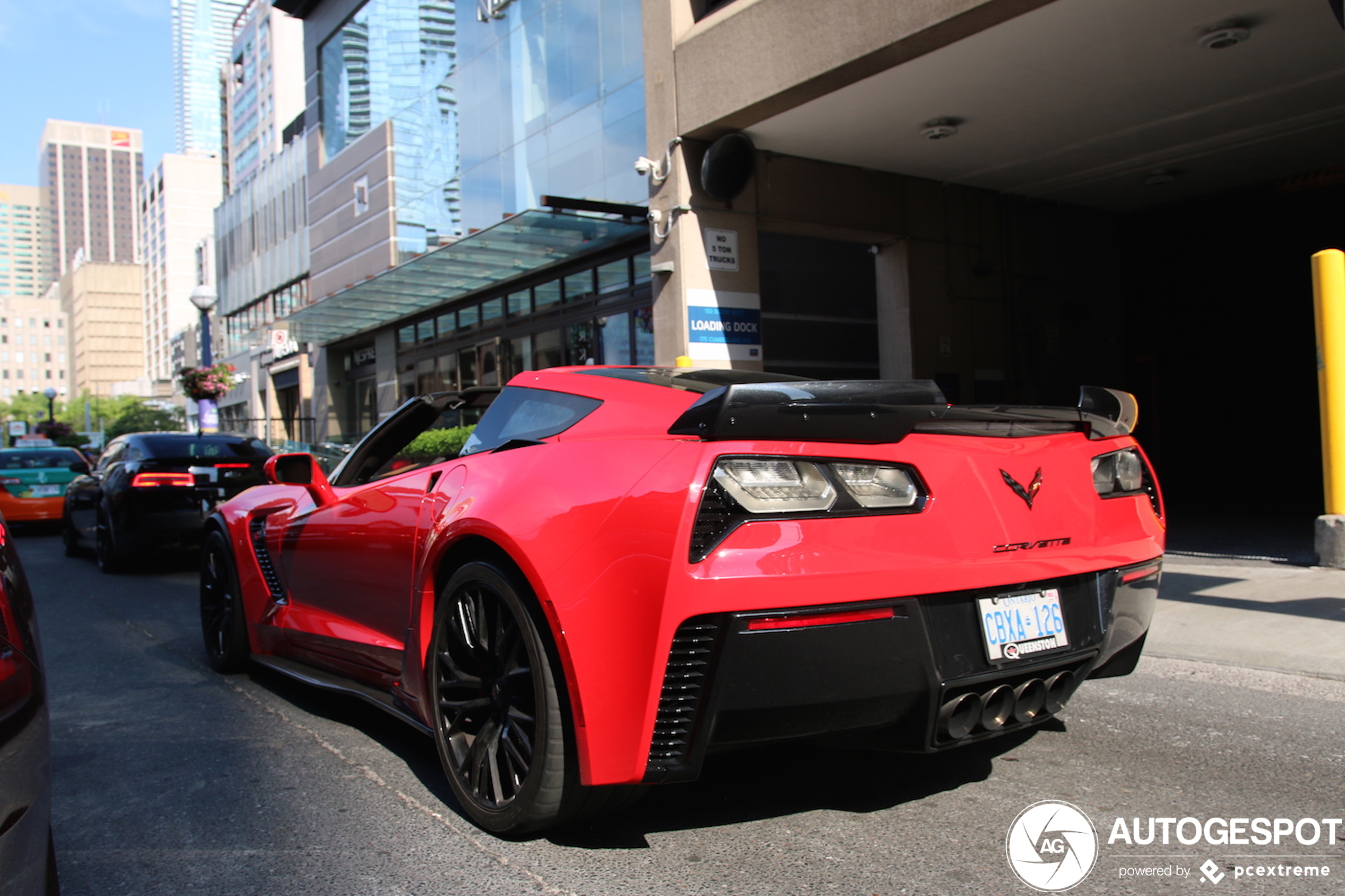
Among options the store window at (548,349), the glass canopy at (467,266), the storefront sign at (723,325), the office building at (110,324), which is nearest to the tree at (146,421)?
the office building at (110,324)

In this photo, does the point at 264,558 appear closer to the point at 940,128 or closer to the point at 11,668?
the point at 11,668

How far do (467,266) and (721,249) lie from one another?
22.3ft

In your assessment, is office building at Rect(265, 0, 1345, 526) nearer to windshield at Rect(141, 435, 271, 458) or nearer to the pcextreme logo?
windshield at Rect(141, 435, 271, 458)

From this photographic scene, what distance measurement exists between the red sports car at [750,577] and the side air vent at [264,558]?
1.57 meters

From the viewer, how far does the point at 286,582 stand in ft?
14.3

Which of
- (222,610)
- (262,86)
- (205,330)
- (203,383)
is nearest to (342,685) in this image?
(222,610)

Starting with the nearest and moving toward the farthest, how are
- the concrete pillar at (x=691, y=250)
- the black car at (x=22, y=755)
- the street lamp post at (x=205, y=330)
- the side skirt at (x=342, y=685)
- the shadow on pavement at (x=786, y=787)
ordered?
the black car at (x=22, y=755)
the shadow on pavement at (x=786, y=787)
the side skirt at (x=342, y=685)
the concrete pillar at (x=691, y=250)
the street lamp post at (x=205, y=330)

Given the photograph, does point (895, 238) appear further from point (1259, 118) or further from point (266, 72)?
point (266, 72)

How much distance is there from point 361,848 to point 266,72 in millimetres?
54429

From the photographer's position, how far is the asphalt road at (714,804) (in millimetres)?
2449

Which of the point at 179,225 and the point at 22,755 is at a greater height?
the point at 179,225

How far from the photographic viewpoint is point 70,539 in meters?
11.8

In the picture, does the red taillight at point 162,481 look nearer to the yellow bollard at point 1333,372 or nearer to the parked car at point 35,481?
the parked car at point 35,481

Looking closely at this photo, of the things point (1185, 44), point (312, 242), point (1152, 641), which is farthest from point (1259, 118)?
point (312, 242)
